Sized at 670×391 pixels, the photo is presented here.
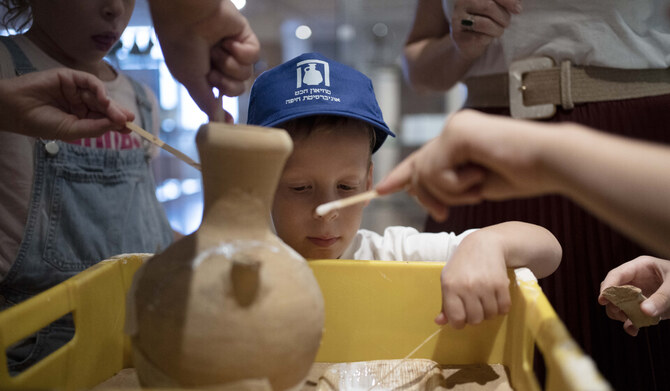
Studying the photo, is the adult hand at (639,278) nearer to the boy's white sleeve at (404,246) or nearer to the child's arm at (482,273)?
the child's arm at (482,273)

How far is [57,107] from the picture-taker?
77cm

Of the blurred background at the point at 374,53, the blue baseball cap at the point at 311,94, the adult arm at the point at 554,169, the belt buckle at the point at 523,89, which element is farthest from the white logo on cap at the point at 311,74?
the blurred background at the point at 374,53

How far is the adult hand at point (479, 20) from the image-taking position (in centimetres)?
89

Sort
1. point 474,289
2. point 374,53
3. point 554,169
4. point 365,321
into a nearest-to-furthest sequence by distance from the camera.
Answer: point 554,169 → point 474,289 → point 365,321 → point 374,53

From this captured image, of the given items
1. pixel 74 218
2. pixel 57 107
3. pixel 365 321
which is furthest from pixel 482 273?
pixel 74 218

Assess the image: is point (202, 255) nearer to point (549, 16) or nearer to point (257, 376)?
point (257, 376)

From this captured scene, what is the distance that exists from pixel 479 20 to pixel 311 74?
30cm

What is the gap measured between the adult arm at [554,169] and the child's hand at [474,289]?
0.79 ft

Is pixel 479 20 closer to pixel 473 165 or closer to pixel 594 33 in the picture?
pixel 594 33

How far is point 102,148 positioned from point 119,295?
1.25 ft

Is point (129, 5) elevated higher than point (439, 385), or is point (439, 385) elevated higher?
point (129, 5)

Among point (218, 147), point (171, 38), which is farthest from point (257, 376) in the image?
point (171, 38)

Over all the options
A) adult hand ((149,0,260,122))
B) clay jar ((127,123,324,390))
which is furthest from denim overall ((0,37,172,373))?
clay jar ((127,123,324,390))

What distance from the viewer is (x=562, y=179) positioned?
0.43 metres
